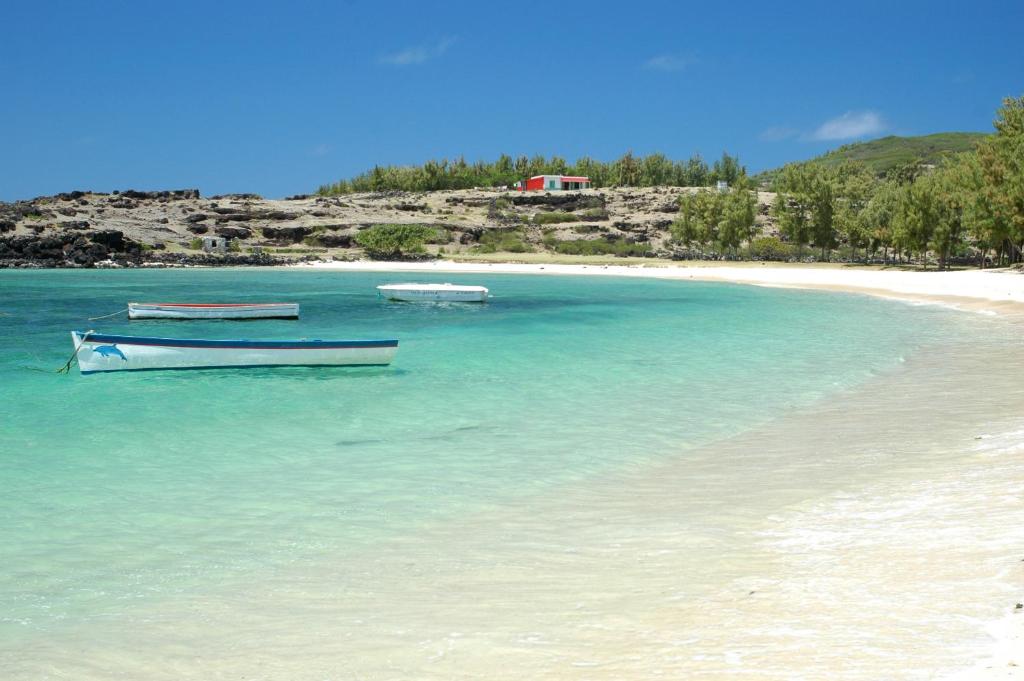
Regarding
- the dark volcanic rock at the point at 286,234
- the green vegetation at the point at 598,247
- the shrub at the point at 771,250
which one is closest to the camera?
the shrub at the point at 771,250

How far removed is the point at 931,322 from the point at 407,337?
19542mm

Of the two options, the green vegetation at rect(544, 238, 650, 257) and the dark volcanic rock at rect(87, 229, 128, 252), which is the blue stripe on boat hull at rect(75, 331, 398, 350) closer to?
the dark volcanic rock at rect(87, 229, 128, 252)

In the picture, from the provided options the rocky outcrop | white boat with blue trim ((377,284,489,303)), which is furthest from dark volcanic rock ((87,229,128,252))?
white boat with blue trim ((377,284,489,303))

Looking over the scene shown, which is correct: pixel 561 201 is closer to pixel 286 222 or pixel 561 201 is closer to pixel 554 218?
pixel 554 218

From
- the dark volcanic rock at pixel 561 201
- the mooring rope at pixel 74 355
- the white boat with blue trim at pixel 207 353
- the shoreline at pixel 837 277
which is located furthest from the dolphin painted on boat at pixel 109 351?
the dark volcanic rock at pixel 561 201

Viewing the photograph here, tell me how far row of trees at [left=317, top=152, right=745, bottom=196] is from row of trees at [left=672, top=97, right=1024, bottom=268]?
190 ft

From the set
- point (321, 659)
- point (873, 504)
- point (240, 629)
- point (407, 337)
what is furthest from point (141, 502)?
point (407, 337)

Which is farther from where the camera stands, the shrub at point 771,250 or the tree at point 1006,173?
the shrub at point 771,250

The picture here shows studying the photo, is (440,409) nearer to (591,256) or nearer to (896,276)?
(896,276)

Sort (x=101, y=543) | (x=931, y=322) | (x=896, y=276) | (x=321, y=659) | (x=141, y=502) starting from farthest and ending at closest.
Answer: (x=896, y=276) → (x=931, y=322) → (x=141, y=502) → (x=101, y=543) → (x=321, y=659)

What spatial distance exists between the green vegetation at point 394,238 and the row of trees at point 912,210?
31.0 m

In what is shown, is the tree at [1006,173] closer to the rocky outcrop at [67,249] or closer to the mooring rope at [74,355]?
the mooring rope at [74,355]

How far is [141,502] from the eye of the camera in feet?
33.7

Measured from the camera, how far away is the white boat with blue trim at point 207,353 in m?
21.2
